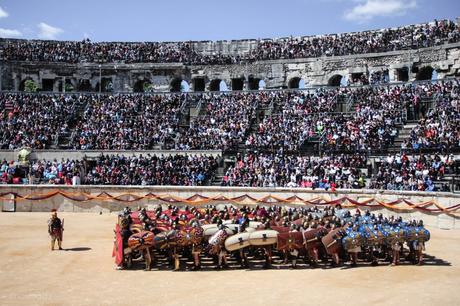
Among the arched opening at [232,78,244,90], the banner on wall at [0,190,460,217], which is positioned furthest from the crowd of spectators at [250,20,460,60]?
the banner on wall at [0,190,460,217]

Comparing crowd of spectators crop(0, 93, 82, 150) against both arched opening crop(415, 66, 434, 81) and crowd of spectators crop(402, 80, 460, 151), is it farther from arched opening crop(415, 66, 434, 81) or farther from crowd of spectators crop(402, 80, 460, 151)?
arched opening crop(415, 66, 434, 81)

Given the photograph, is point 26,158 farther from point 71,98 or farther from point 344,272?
point 344,272

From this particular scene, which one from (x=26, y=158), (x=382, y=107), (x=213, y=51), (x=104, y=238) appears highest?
(x=213, y=51)

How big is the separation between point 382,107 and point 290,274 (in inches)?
893

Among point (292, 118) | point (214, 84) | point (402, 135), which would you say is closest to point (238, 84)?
point (214, 84)

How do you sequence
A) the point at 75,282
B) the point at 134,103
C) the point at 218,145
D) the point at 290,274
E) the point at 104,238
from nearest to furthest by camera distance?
the point at 75,282, the point at 290,274, the point at 104,238, the point at 218,145, the point at 134,103

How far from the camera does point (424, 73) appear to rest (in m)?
40.8

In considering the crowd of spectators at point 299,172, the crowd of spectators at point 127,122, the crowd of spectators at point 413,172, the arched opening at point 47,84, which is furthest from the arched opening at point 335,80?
the arched opening at point 47,84

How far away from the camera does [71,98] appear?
4194 centimetres

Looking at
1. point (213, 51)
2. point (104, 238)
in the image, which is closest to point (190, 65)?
point (213, 51)

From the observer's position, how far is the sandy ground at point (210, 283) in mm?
11406

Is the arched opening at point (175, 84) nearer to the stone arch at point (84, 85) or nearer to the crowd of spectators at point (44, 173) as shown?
the stone arch at point (84, 85)

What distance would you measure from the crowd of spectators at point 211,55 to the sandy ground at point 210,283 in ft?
92.1

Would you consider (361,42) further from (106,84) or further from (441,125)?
(106,84)
